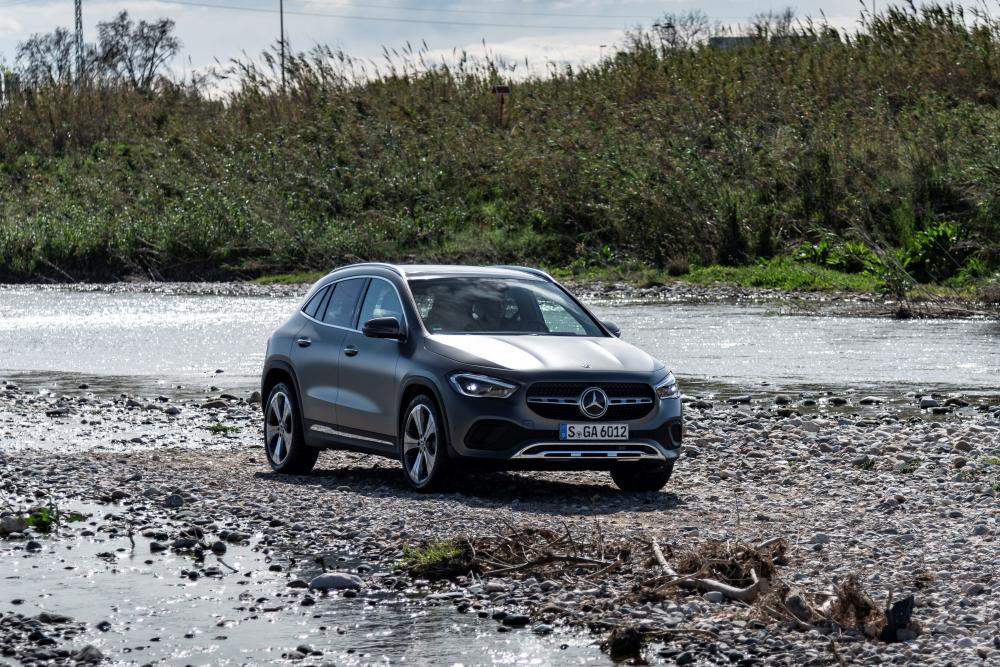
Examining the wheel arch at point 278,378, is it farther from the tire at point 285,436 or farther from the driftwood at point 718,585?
the driftwood at point 718,585

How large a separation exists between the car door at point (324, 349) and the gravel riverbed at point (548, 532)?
22.9 inches

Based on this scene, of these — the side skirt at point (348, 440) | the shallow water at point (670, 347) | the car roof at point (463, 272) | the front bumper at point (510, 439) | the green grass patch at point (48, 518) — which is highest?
the car roof at point (463, 272)

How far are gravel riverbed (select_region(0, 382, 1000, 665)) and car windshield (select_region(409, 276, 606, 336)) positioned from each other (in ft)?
3.74

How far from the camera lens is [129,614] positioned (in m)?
7.95

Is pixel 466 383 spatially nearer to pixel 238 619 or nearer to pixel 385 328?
pixel 385 328

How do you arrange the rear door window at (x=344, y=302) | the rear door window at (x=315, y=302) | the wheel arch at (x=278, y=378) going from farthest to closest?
the rear door window at (x=315, y=302)
the wheel arch at (x=278, y=378)
the rear door window at (x=344, y=302)

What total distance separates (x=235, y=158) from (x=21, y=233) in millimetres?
6800

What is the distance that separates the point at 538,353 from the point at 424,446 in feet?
3.29

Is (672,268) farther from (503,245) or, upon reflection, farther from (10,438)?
(10,438)

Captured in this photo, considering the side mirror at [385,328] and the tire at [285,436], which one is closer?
the side mirror at [385,328]

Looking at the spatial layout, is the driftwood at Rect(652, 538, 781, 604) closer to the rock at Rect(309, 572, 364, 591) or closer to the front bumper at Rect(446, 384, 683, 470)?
the rock at Rect(309, 572, 364, 591)

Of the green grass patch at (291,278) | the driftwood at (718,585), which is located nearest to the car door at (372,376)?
the driftwood at (718,585)

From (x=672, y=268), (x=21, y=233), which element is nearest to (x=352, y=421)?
(x=672, y=268)

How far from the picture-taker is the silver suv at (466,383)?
11.1 meters
